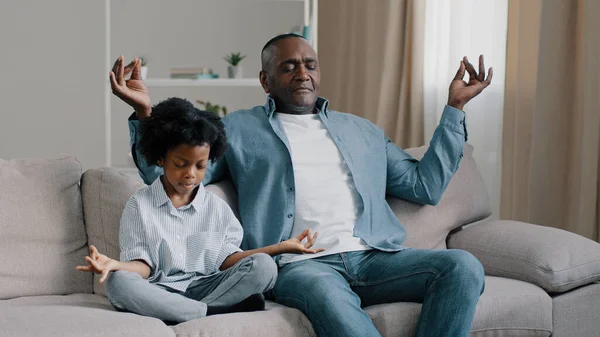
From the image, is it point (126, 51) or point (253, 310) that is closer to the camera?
point (253, 310)

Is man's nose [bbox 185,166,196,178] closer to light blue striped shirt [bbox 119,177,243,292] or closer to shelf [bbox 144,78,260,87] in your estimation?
light blue striped shirt [bbox 119,177,243,292]

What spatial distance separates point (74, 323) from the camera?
1.87 metres

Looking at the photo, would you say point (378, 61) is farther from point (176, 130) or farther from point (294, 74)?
point (176, 130)

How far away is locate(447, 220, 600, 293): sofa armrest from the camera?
2383 mm

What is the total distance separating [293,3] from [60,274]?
277cm

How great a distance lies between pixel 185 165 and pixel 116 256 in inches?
16.6

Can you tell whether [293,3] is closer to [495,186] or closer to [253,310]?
[495,186]

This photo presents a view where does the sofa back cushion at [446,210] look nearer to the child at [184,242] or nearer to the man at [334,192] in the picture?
the man at [334,192]

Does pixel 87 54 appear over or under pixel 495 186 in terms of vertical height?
over

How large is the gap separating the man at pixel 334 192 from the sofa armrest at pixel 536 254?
0.68 feet

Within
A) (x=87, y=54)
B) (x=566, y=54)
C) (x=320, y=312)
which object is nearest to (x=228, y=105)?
(x=87, y=54)

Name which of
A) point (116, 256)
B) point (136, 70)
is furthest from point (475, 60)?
point (116, 256)

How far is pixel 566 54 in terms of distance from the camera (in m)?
3.40

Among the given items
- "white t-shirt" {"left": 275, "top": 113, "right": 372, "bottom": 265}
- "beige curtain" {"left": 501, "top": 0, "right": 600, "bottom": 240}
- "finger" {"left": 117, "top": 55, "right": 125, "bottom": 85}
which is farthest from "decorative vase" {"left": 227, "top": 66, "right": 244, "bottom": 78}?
"finger" {"left": 117, "top": 55, "right": 125, "bottom": 85}
